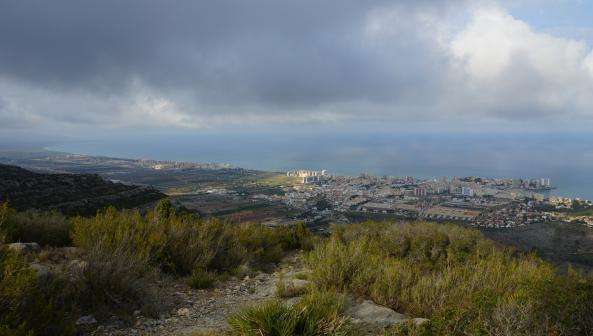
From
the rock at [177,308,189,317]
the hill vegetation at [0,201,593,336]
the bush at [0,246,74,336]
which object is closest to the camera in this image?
the bush at [0,246,74,336]

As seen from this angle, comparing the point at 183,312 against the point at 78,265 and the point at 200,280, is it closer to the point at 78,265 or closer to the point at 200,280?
the point at 200,280

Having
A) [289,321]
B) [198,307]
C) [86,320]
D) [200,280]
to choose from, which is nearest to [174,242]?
[200,280]

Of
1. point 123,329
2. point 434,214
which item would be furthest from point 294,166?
point 123,329

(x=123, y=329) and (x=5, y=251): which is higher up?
(x=5, y=251)

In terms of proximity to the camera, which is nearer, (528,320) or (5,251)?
(528,320)

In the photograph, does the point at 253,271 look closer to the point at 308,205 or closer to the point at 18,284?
the point at 18,284

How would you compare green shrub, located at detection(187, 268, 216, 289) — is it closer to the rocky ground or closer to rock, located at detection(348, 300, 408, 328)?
the rocky ground

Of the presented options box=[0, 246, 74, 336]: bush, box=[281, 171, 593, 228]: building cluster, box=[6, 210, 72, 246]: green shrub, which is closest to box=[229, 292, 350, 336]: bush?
box=[0, 246, 74, 336]: bush
